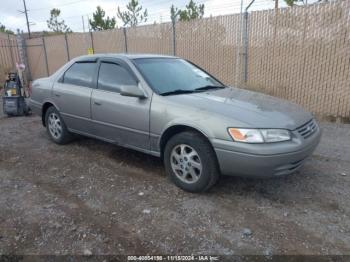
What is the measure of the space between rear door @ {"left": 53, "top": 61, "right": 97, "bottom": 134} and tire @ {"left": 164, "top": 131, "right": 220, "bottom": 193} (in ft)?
5.55

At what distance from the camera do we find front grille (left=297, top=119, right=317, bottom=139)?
337cm

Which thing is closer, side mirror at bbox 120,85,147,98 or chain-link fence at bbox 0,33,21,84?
side mirror at bbox 120,85,147,98

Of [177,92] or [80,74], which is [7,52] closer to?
[80,74]

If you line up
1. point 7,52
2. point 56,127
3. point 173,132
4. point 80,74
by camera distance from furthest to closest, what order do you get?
point 7,52
point 56,127
point 80,74
point 173,132

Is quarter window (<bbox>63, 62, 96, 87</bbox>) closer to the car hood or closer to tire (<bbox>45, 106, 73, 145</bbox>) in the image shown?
tire (<bbox>45, 106, 73, 145</bbox>)

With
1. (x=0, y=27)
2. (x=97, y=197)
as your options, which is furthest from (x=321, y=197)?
(x=0, y=27)

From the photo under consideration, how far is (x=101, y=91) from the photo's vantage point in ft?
14.6

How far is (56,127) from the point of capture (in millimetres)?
5426

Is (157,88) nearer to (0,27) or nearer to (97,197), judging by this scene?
(97,197)

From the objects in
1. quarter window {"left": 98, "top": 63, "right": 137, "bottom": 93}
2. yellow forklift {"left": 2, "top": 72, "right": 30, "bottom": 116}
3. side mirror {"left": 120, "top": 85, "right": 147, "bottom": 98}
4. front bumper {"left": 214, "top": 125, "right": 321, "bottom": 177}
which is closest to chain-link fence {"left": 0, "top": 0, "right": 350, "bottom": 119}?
front bumper {"left": 214, "top": 125, "right": 321, "bottom": 177}

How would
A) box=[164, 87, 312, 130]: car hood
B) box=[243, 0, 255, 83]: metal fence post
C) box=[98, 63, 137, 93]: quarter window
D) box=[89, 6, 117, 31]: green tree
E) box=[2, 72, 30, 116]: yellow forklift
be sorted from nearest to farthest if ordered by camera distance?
box=[164, 87, 312, 130]: car hood
box=[98, 63, 137, 93]: quarter window
box=[2, 72, 30, 116]: yellow forklift
box=[243, 0, 255, 83]: metal fence post
box=[89, 6, 117, 31]: green tree

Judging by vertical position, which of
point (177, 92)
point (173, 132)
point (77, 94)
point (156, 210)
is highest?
point (177, 92)

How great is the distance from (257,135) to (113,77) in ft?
7.54

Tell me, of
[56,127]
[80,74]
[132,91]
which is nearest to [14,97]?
[56,127]
